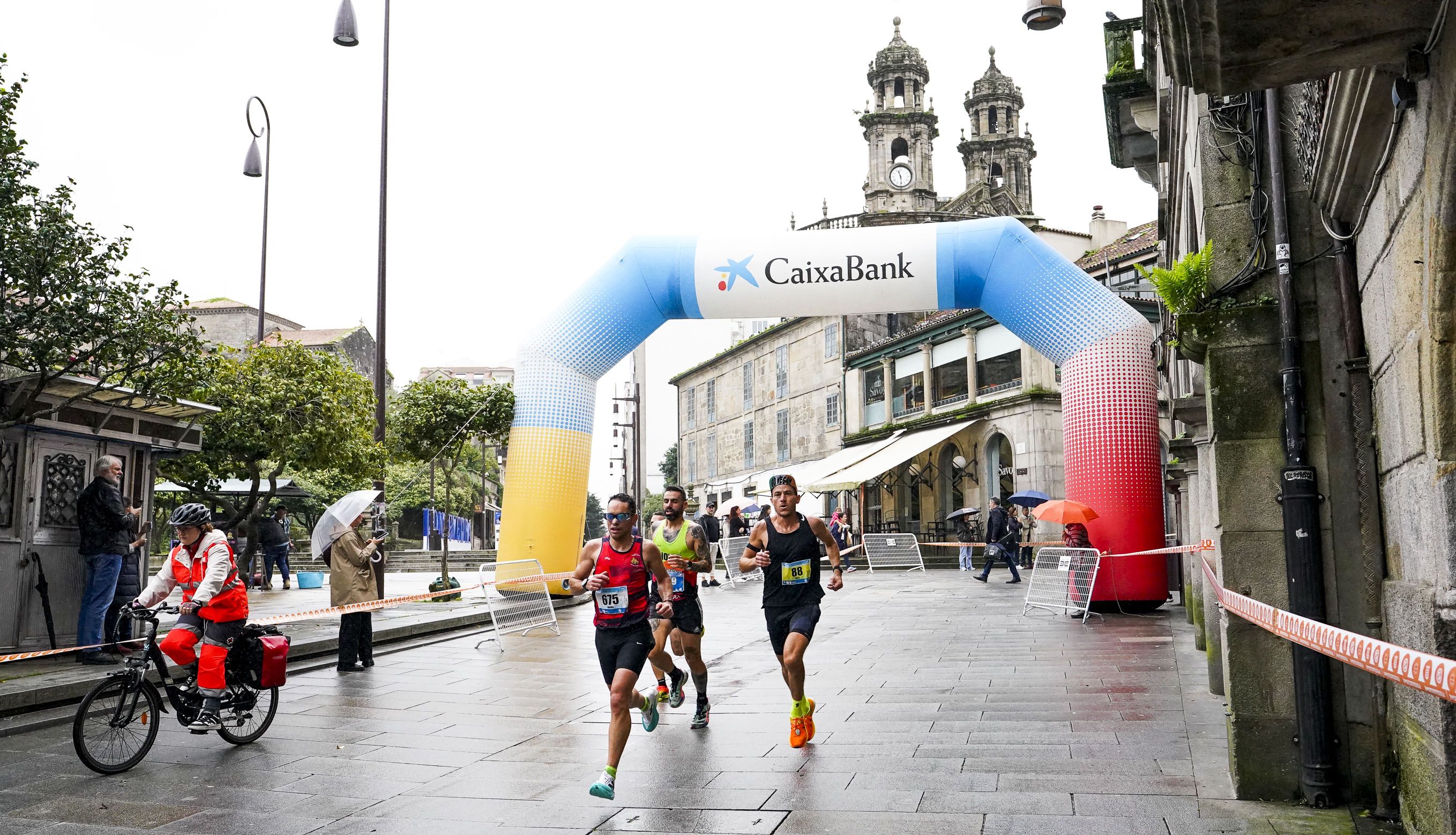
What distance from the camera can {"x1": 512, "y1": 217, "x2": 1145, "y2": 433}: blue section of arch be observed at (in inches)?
655

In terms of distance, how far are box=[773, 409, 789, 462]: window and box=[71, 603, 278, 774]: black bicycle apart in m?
37.7

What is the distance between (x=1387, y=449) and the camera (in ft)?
16.1

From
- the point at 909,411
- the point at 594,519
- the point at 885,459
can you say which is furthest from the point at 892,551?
the point at 594,519

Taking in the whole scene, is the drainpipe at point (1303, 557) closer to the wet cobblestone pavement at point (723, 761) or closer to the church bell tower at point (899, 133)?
the wet cobblestone pavement at point (723, 761)

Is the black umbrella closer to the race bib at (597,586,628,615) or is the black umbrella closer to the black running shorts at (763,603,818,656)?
the black running shorts at (763,603,818,656)

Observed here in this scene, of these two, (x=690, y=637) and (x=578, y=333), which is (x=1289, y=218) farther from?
(x=578, y=333)

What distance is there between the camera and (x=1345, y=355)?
545 cm

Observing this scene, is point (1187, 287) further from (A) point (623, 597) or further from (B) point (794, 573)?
(A) point (623, 597)

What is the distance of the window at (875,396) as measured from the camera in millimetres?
38250

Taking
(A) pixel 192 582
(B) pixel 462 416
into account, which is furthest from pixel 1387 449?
(B) pixel 462 416

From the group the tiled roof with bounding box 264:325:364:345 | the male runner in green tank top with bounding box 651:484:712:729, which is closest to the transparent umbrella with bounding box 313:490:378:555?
the male runner in green tank top with bounding box 651:484:712:729

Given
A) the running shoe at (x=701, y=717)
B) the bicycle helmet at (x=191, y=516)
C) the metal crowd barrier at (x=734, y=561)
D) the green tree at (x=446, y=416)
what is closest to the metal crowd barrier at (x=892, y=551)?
the metal crowd barrier at (x=734, y=561)

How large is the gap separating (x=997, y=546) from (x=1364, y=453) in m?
17.9

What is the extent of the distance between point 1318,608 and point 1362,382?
107 cm
